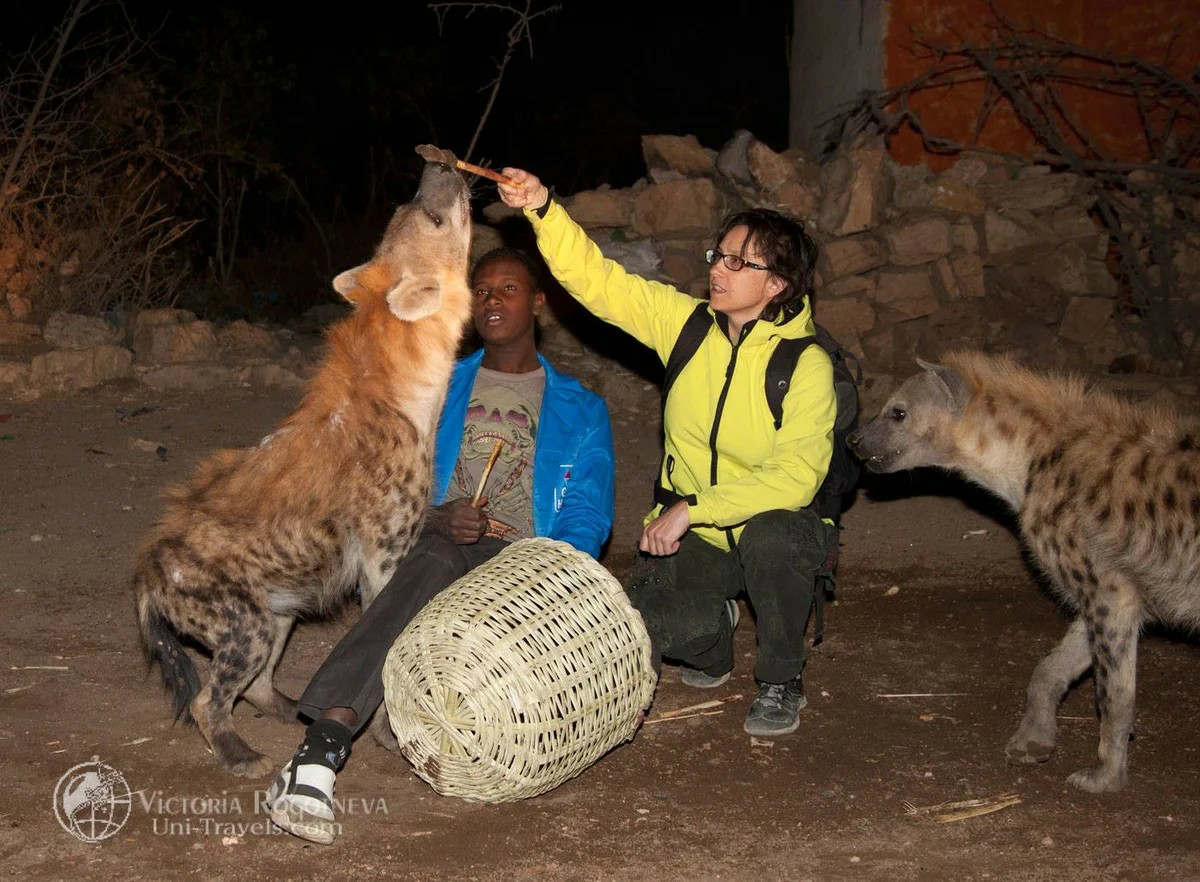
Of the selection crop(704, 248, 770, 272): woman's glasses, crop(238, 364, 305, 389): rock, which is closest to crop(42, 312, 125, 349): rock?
crop(238, 364, 305, 389): rock

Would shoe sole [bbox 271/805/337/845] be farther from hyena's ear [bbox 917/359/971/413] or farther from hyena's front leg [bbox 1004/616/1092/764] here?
hyena's ear [bbox 917/359/971/413]

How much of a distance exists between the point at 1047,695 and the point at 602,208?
4.04m

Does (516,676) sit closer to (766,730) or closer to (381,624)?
(381,624)

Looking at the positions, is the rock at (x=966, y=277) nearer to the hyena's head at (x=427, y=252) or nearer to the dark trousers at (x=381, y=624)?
the hyena's head at (x=427, y=252)

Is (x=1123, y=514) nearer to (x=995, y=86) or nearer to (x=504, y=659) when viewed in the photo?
(x=504, y=659)

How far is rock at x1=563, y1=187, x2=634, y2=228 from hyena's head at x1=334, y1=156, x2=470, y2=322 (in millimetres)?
3269

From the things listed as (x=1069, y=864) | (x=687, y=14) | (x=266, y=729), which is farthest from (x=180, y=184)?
(x=687, y=14)

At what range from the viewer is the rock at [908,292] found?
652 cm

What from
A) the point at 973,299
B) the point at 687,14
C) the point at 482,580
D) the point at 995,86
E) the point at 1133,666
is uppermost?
the point at 687,14

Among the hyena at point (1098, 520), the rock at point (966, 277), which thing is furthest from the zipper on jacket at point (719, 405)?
the rock at point (966, 277)

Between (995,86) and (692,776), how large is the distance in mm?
4648

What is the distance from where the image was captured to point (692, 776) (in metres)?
3.15

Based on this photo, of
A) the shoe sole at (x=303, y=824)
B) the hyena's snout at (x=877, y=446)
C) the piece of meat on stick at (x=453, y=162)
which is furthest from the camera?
the hyena's snout at (x=877, y=446)

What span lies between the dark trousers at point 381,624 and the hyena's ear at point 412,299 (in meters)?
0.56
